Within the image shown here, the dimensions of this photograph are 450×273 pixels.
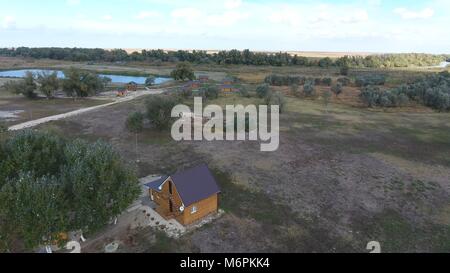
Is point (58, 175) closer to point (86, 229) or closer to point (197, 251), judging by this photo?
point (86, 229)

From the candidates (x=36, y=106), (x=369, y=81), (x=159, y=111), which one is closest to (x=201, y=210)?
(x=159, y=111)

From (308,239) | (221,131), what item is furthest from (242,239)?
(221,131)

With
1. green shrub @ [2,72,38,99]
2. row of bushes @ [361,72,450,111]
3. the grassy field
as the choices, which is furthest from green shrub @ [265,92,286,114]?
green shrub @ [2,72,38,99]

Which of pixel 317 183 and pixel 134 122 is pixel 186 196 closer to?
pixel 317 183

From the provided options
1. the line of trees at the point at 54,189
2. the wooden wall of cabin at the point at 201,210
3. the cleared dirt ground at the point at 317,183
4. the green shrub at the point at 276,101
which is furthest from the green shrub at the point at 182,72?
the wooden wall of cabin at the point at 201,210

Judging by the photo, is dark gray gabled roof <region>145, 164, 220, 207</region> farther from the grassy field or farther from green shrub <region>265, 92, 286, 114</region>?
green shrub <region>265, 92, 286, 114</region>
